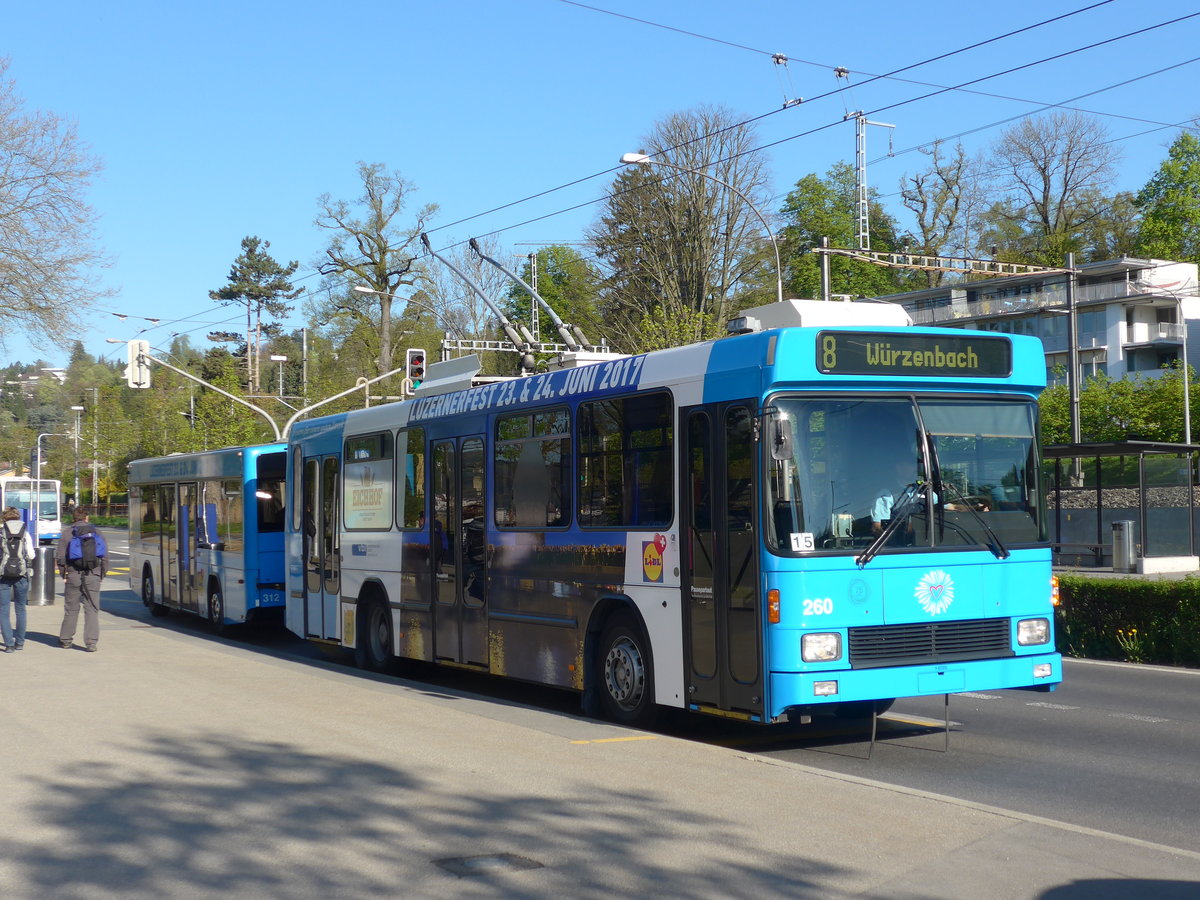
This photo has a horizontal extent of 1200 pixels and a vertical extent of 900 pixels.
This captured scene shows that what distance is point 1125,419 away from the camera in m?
57.6

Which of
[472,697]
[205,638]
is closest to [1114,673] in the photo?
[472,697]

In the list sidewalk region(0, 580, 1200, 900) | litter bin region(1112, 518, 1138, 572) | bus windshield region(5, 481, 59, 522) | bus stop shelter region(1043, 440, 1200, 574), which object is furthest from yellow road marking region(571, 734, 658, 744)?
bus windshield region(5, 481, 59, 522)

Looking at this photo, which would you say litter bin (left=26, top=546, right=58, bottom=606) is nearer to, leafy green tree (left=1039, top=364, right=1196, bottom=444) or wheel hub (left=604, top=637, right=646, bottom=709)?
wheel hub (left=604, top=637, right=646, bottom=709)

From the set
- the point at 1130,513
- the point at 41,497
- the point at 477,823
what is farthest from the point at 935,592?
the point at 41,497

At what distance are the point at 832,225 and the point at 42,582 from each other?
176 feet

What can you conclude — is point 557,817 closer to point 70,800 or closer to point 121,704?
point 70,800

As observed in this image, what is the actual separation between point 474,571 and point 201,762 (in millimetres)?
4724

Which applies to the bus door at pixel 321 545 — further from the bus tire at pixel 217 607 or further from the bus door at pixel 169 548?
the bus door at pixel 169 548

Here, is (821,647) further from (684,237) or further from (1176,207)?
(1176,207)

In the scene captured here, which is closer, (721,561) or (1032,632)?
(721,561)

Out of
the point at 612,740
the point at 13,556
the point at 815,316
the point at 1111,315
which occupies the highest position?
the point at 1111,315

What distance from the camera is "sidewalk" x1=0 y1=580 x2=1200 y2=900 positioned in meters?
5.86

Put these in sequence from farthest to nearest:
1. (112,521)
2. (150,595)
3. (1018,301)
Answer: (112,521) < (1018,301) < (150,595)

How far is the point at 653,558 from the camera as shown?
1028cm
